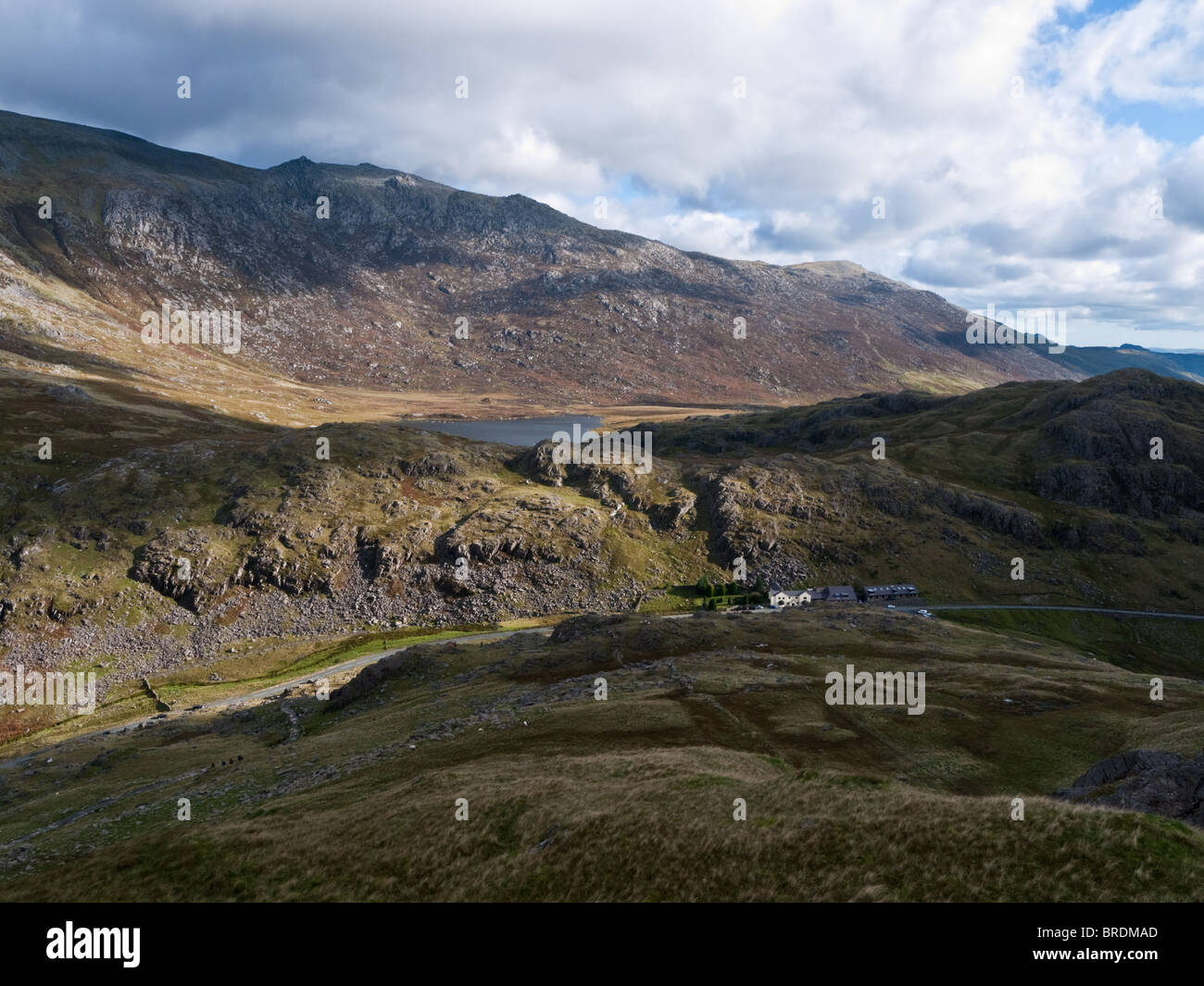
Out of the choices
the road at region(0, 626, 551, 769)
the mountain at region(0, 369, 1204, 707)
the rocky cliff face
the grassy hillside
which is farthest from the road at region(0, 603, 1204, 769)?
the rocky cliff face

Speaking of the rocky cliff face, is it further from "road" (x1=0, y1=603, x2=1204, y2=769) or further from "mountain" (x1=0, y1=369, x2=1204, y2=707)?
"mountain" (x1=0, y1=369, x2=1204, y2=707)

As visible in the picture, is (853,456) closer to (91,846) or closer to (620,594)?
(620,594)

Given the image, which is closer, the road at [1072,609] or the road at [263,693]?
the road at [263,693]

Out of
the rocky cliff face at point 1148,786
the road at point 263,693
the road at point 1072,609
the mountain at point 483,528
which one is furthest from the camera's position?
Result: the road at point 1072,609

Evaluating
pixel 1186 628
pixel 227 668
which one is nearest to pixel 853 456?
pixel 1186 628

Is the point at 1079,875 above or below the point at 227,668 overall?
above

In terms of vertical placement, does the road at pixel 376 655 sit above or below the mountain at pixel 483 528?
below

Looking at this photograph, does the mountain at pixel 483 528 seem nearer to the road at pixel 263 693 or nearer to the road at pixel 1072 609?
the road at pixel 1072 609

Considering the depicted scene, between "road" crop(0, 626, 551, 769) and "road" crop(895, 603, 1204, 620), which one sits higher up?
"road" crop(895, 603, 1204, 620)

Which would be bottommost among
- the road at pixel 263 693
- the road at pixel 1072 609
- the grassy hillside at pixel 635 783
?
the road at pixel 263 693

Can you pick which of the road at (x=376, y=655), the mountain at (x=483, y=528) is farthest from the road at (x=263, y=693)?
the mountain at (x=483, y=528)

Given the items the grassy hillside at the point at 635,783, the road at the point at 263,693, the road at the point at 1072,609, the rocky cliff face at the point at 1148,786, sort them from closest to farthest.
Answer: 1. the grassy hillside at the point at 635,783
2. the rocky cliff face at the point at 1148,786
3. the road at the point at 263,693
4. the road at the point at 1072,609
